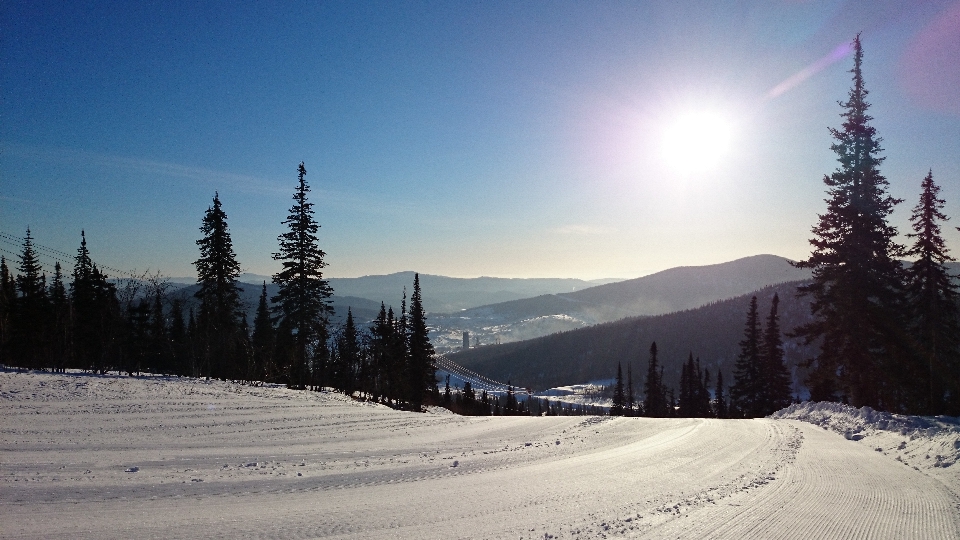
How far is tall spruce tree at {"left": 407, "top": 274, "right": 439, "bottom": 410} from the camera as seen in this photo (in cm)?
4144

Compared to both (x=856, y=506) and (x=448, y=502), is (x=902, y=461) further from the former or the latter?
(x=448, y=502)

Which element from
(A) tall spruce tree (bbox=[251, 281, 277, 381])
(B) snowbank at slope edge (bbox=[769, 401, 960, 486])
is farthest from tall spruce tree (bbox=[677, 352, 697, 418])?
(A) tall spruce tree (bbox=[251, 281, 277, 381])

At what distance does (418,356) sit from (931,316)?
34.5 m

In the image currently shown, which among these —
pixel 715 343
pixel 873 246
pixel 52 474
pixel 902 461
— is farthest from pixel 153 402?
pixel 715 343

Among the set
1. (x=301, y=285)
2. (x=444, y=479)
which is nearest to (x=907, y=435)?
(x=444, y=479)

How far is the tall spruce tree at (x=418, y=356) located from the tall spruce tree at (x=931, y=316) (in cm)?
3170

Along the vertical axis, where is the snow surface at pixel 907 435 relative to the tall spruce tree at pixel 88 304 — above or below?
below

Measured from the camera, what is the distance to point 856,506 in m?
6.13

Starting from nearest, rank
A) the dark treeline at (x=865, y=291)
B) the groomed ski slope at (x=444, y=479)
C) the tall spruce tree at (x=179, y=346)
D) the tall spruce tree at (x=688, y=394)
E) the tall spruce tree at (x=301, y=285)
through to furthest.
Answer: the groomed ski slope at (x=444, y=479) → the dark treeline at (x=865, y=291) → the tall spruce tree at (x=301, y=285) → the tall spruce tree at (x=179, y=346) → the tall spruce tree at (x=688, y=394)

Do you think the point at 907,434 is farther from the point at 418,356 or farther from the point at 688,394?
the point at 688,394

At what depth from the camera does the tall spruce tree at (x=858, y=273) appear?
21109 millimetres

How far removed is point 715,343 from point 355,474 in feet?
712

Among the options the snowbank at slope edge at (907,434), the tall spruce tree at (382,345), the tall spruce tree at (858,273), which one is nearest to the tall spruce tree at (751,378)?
the tall spruce tree at (858,273)

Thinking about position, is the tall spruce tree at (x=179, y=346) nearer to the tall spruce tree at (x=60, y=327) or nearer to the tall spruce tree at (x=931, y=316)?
the tall spruce tree at (x=60, y=327)
